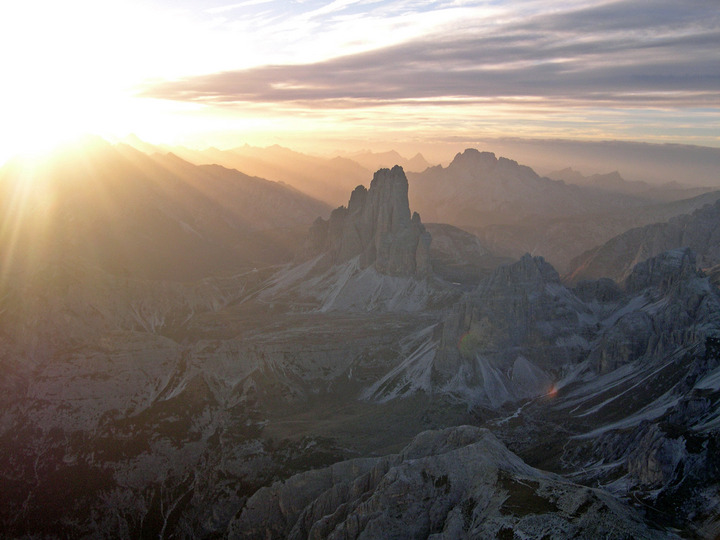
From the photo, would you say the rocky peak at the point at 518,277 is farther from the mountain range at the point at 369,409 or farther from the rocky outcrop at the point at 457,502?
the rocky outcrop at the point at 457,502

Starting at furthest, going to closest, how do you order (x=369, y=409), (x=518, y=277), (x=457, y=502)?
1. (x=518, y=277)
2. (x=369, y=409)
3. (x=457, y=502)

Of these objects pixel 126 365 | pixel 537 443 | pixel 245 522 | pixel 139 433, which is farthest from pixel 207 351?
pixel 537 443

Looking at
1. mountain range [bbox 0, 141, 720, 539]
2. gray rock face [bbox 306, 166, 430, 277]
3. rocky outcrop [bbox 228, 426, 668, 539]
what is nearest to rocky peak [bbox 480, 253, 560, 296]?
mountain range [bbox 0, 141, 720, 539]

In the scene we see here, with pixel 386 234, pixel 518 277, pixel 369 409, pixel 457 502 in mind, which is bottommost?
pixel 369 409

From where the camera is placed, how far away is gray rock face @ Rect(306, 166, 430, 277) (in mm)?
174125

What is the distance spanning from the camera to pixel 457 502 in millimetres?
57656

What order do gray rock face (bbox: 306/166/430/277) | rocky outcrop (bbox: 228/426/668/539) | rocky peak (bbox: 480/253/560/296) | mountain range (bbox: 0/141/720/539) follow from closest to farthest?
rocky outcrop (bbox: 228/426/668/539)
mountain range (bbox: 0/141/720/539)
rocky peak (bbox: 480/253/560/296)
gray rock face (bbox: 306/166/430/277)

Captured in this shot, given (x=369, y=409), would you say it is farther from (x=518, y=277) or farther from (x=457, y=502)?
(x=457, y=502)

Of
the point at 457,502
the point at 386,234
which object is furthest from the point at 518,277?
the point at 457,502

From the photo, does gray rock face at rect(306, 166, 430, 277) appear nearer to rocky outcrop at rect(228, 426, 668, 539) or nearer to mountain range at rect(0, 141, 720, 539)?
mountain range at rect(0, 141, 720, 539)

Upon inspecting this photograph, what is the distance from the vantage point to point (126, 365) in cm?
11462

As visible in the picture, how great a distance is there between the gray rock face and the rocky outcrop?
102 meters

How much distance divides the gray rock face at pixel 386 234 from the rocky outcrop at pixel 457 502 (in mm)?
102224

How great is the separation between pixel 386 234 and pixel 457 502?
126905mm
